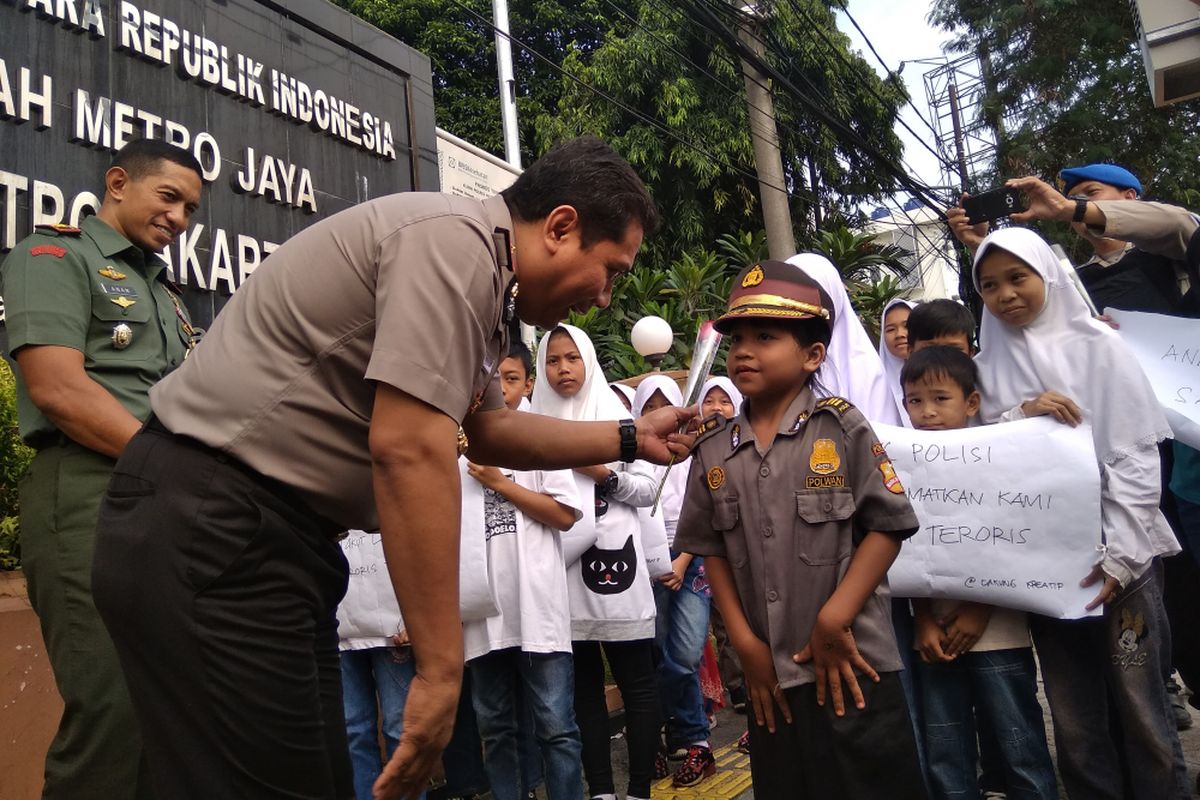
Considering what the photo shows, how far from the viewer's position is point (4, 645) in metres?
3.29

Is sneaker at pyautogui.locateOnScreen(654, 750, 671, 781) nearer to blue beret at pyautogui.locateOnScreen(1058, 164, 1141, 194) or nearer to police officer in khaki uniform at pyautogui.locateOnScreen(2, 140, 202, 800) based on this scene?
police officer in khaki uniform at pyautogui.locateOnScreen(2, 140, 202, 800)

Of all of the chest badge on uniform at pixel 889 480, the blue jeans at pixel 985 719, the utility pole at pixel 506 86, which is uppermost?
the utility pole at pixel 506 86

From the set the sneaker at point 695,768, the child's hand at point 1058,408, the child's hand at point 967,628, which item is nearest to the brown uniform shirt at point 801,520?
the child's hand at point 967,628

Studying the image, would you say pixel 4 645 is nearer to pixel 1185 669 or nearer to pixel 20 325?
pixel 20 325

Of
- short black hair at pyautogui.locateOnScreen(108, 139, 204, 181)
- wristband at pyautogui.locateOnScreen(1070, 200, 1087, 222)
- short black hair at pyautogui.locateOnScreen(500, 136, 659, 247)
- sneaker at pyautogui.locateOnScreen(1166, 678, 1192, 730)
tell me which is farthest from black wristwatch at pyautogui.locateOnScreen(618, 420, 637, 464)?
sneaker at pyautogui.locateOnScreen(1166, 678, 1192, 730)

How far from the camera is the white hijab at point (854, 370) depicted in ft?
11.8

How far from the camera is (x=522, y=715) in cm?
411

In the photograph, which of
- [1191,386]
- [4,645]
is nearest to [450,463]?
[4,645]

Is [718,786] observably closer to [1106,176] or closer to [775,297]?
[775,297]

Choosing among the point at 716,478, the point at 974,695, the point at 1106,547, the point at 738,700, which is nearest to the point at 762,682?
the point at 716,478

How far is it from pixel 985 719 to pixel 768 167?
341 inches

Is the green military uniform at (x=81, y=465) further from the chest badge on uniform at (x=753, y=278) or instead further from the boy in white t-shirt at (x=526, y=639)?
the chest badge on uniform at (x=753, y=278)

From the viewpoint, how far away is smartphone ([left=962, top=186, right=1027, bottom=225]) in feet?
13.4

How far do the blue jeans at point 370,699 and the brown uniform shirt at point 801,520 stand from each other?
179 centimetres
